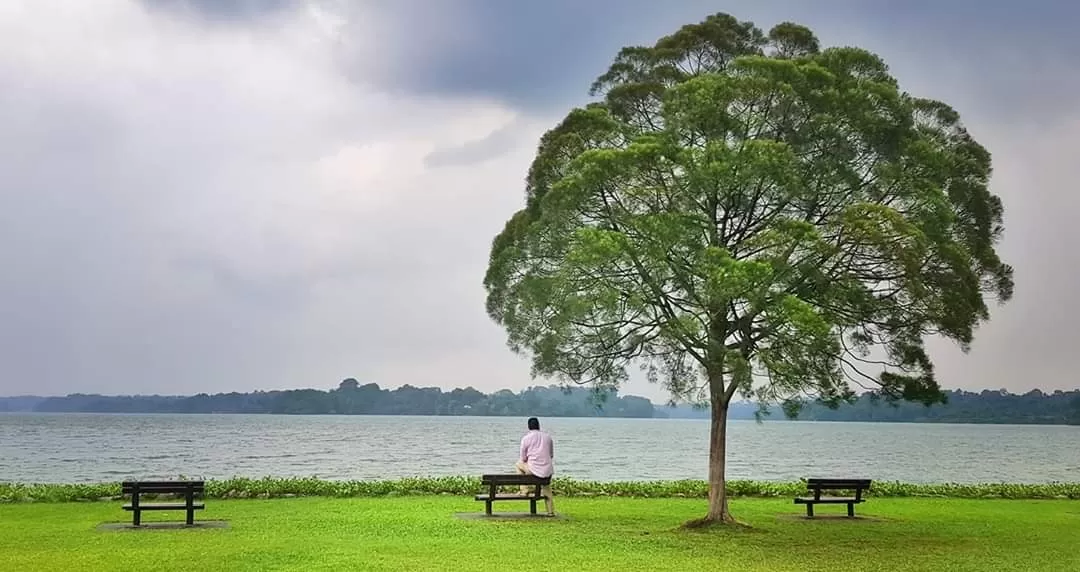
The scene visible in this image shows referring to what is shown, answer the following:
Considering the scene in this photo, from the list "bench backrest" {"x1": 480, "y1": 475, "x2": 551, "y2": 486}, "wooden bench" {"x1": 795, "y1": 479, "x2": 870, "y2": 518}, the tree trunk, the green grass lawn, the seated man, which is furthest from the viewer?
"wooden bench" {"x1": 795, "y1": 479, "x2": 870, "y2": 518}

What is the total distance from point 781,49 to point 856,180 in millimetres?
3573

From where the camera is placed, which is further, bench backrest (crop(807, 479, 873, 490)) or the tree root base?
bench backrest (crop(807, 479, 873, 490))

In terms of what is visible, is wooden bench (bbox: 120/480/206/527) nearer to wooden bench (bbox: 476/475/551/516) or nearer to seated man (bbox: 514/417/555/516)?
wooden bench (bbox: 476/475/551/516)

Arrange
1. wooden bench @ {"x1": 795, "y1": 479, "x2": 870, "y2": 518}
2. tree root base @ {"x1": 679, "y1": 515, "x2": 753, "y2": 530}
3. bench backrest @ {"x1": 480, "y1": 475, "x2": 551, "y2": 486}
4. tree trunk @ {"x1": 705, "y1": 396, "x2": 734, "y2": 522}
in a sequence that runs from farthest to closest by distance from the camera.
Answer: wooden bench @ {"x1": 795, "y1": 479, "x2": 870, "y2": 518} → bench backrest @ {"x1": 480, "y1": 475, "x2": 551, "y2": 486} → tree trunk @ {"x1": 705, "y1": 396, "x2": 734, "y2": 522} → tree root base @ {"x1": 679, "y1": 515, "x2": 753, "y2": 530}

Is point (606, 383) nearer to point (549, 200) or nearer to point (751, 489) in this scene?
point (549, 200)

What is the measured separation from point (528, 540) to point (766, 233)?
20.5 ft

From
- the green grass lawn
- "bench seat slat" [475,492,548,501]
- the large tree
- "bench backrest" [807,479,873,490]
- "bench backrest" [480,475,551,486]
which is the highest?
the large tree

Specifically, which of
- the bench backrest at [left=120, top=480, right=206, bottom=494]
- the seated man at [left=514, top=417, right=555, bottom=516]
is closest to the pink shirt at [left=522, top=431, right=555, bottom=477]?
the seated man at [left=514, top=417, right=555, bottom=516]

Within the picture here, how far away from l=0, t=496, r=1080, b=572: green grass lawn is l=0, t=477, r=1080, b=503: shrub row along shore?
3.69 feet

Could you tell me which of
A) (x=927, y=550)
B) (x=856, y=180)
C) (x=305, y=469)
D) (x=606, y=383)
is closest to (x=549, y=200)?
(x=606, y=383)

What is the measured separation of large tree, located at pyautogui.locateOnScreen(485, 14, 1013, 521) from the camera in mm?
17672

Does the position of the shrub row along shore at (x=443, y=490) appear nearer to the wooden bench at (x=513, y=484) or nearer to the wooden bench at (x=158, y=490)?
the wooden bench at (x=513, y=484)

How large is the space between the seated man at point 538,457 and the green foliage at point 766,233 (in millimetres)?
1985

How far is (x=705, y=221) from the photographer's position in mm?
18641
